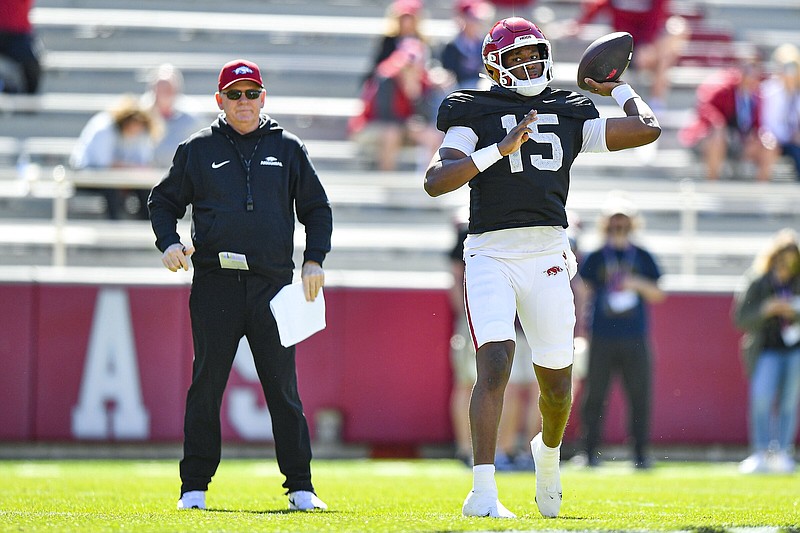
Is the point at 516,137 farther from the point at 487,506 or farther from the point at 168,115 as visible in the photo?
the point at 168,115

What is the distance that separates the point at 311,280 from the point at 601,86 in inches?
59.1

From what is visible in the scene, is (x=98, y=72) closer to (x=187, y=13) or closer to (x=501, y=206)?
(x=187, y=13)

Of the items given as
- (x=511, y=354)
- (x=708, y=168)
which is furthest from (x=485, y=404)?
(x=708, y=168)

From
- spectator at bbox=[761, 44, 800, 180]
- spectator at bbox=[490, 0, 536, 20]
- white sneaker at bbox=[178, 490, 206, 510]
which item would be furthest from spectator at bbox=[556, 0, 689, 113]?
white sneaker at bbox=[178, 490, 206, 510]

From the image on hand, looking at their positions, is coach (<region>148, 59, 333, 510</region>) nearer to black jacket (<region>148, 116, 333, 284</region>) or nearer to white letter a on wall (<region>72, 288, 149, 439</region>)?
black jacket (<region>148, 116, 333, 284</region>)

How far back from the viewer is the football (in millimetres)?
6043

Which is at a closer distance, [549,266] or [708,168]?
[549,266]

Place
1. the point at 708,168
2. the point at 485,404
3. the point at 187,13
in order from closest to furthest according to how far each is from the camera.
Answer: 1. the point at 485,404
2. the point at 708,168
3. the point at 187,13

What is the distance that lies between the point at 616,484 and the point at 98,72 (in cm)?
740

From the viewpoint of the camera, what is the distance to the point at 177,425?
10.8 meters

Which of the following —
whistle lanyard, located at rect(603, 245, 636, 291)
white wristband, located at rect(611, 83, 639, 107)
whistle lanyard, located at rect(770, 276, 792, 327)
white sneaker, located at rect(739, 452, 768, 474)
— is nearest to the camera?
white wristband, located at rect(611, 83, 639, 107)

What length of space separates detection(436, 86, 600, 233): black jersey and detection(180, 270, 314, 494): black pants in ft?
3.49


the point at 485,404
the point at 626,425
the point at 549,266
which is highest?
the point at 549,266

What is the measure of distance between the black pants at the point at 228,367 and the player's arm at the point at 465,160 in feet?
3.41
